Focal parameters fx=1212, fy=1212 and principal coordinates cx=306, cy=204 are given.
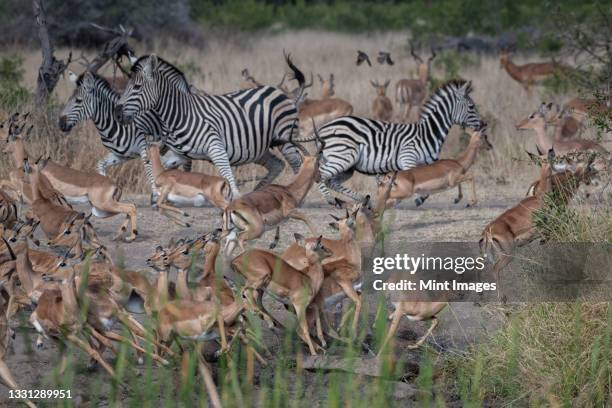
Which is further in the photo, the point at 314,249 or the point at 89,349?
the point at 314,249

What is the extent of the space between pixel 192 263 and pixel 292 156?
6925 mm

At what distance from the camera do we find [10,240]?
7551 mm

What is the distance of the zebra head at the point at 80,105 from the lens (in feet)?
38.9

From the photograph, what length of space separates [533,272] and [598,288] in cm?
59

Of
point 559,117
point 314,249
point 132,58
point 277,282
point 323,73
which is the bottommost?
point 277,282

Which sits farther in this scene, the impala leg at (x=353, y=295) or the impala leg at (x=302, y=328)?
the impala leg at (x=353, y=295)

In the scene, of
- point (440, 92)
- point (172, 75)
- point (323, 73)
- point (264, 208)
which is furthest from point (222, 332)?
point (323, 73)

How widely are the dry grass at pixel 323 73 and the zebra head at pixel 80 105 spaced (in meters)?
0.76

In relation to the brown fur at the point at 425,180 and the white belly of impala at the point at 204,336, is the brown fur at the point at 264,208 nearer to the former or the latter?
the brown fur at the point at 425,180

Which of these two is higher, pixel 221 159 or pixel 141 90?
pixel 141 90

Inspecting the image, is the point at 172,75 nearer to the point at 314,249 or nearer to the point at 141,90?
the point at 141,90

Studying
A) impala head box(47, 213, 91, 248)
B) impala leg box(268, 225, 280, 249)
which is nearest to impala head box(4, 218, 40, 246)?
impala head box(47, 213, 91, 248)

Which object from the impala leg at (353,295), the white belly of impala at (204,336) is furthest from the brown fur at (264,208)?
the white belly of impala at (204,336)

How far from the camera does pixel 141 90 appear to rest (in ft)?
38.5
